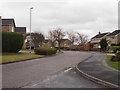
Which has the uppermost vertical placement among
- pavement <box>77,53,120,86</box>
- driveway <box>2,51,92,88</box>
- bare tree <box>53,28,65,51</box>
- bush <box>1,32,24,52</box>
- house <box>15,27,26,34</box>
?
house <box>15,27,26,34</box>

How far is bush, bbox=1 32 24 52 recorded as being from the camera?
24778 mm

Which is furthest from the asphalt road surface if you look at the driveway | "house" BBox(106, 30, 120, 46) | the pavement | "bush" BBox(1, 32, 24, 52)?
"house" BBox(106, 30, 120, 46)

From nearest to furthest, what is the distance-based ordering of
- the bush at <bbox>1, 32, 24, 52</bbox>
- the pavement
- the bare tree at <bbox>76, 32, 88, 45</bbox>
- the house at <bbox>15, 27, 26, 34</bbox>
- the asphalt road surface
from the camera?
the asphalt road surface < the pavement < the bush at <bbox>1, 32, 24, 52</bbox> < the house at <bbox>15, 27, 26, 34</bbox> < the bare tree at <bbox>76, 32, 88, 45</bbox>

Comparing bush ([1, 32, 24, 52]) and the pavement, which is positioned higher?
bush ([1, 32, 24, 52])

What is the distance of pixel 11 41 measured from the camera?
25516mm

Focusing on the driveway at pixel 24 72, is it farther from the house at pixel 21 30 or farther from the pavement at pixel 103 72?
A: the house at pixel 21 30

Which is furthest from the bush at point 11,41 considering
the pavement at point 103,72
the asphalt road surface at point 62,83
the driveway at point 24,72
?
the asphalt road surface at point 62,83

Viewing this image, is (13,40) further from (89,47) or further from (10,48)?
(89,47)

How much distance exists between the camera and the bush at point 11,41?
2478 cm

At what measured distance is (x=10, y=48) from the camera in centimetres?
2564

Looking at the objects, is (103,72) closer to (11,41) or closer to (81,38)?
(11,41)

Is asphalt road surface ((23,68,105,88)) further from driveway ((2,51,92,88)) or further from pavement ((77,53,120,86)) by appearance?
pavement ((77,53,120,86))

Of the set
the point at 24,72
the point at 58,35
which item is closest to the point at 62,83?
the point at 24,72

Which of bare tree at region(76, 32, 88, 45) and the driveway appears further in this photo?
bare tree at region(76, 32, 88, 45)
